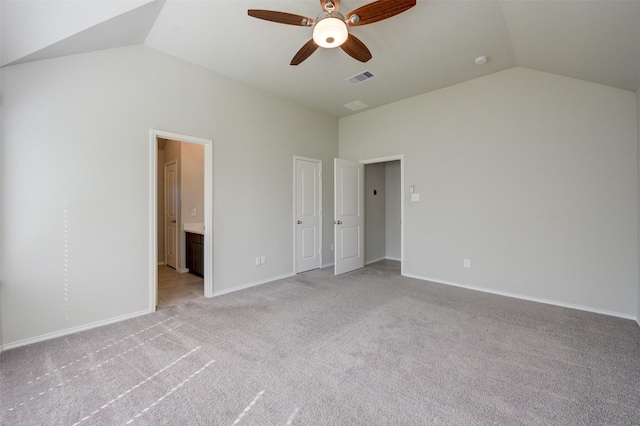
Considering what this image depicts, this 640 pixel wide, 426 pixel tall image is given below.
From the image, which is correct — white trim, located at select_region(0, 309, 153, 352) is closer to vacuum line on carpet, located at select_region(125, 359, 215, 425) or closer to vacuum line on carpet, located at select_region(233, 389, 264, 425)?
vacuum line on carpet, located at select_region(125, 359, 215, 425)

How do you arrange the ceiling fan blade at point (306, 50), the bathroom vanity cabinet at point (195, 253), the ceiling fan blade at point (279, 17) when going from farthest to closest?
the bathroom vanity cabinet at point (195, 253), the ceiling fan blade at point (306, 50), the ceiling fan blade at point (279, 17)

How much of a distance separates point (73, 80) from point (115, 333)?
247 cm

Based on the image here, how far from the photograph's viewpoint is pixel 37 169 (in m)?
2.40

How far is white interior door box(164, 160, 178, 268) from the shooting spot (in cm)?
518

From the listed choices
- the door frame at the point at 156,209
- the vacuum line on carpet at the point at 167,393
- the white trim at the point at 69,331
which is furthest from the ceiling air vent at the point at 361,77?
the white trim at the point at 69,331

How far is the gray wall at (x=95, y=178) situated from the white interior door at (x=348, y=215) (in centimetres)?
162

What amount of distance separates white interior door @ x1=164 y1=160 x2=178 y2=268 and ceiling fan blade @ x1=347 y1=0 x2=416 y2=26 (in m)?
4.31

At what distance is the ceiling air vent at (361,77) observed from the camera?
11.9 ft

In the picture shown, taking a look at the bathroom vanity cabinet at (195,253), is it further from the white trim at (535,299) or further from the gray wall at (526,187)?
the white trim at (535,299)

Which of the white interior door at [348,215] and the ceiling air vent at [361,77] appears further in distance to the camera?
the white interior door at [348,215]

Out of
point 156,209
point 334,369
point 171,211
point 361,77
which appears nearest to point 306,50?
point 361,77

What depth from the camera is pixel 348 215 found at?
4977 millimetres

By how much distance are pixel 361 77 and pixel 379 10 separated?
1723 millimetres

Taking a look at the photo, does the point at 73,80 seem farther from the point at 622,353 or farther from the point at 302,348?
the point at 622,353
